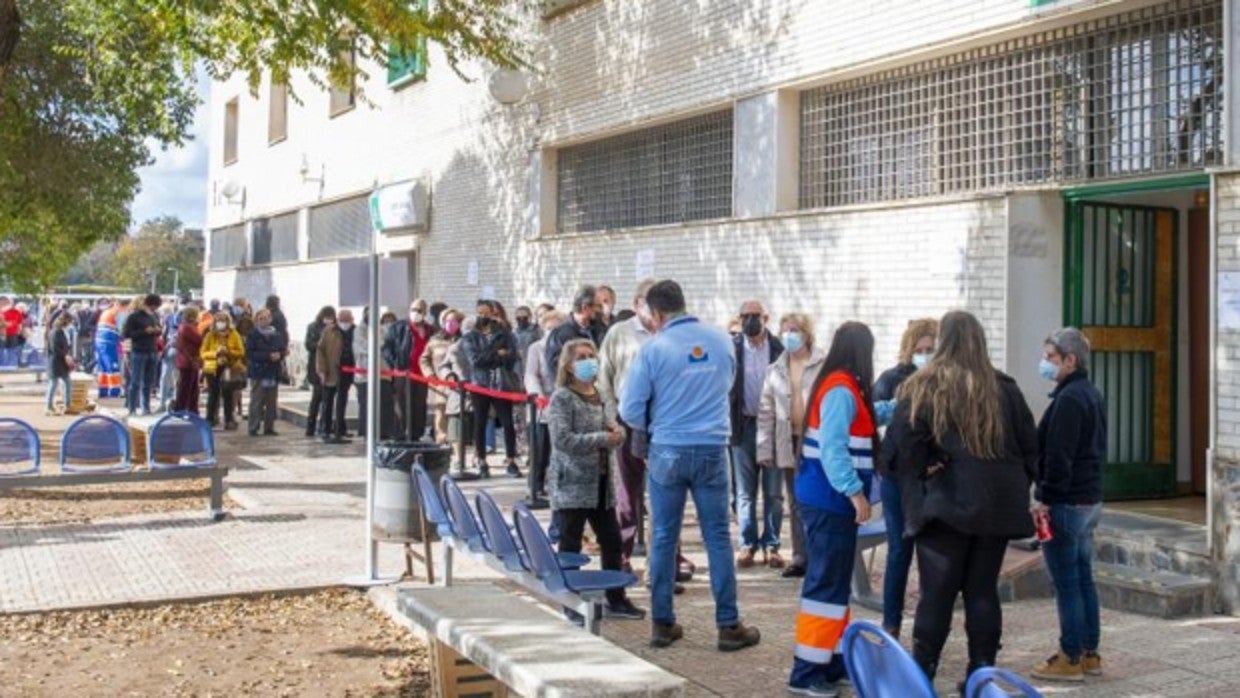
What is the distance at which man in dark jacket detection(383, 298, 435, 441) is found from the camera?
52.0ft

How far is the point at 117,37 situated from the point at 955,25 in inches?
323

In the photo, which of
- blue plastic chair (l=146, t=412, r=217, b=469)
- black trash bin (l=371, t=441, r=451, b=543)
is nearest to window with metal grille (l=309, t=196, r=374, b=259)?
blue plastic chair (l=146, t=412, r=217, b=469)

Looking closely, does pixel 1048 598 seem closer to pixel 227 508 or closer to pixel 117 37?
pixel 227 508

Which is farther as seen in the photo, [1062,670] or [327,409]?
[327,409]

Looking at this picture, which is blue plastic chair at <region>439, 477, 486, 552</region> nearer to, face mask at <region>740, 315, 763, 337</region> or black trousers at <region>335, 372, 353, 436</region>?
face mask at <region>740, 315, 763, 337</region>

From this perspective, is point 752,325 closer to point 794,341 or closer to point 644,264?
point 794,341

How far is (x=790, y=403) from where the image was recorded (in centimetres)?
890

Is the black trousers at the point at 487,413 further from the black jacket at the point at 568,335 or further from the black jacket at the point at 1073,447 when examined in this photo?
the black jacket at the point at 1073,447

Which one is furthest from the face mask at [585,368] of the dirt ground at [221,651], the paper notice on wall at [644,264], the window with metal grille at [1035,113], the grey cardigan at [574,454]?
the paper notice on wall at [644,264]

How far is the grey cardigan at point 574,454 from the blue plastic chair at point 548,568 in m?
0.77

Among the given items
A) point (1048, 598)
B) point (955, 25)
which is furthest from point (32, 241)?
point (1048, 598)

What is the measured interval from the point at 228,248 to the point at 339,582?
87.0 ft

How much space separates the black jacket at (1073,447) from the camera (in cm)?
648

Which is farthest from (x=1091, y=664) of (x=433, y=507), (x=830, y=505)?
(x=433, y=507)
